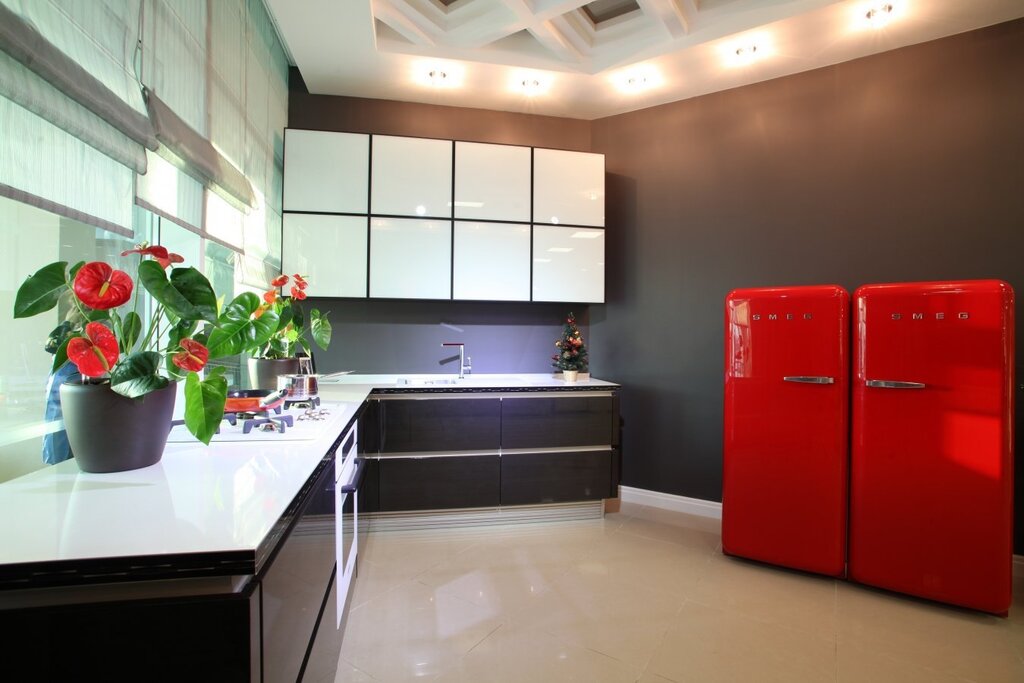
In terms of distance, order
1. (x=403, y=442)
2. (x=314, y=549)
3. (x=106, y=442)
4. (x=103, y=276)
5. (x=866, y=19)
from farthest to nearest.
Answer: (x=403, y=442) < (x=866, y=19) < (x=314, y=549) < (x=106, y=442) < (x=103, y=276)

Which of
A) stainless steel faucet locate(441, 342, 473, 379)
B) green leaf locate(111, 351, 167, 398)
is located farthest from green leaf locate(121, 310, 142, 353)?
stainless steel faucet locate(441, 342, 473, 379)

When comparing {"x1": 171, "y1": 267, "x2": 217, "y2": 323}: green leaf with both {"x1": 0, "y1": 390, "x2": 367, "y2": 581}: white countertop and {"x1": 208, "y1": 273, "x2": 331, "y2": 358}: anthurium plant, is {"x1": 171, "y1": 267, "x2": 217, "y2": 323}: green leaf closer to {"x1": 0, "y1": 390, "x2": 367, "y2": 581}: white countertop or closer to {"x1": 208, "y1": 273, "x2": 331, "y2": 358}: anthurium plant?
{"x1": 208, "y1": 273, "x2": 331, "y2": 358}: anthurium plant

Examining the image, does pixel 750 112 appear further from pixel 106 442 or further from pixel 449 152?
pixel 106 442

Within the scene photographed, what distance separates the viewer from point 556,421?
3.11 m

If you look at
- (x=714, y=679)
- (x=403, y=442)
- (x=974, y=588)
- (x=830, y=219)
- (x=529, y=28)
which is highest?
(x=529, y=28)

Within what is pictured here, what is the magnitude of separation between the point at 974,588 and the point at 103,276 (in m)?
3.45

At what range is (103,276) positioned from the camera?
900mm

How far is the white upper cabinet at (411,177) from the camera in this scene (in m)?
3.18

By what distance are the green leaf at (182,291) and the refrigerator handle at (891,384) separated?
2.84 metres

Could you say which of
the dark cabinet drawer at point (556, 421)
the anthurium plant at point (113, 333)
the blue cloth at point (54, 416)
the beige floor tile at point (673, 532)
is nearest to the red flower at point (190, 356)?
the anthurium plant at point (113, 333)

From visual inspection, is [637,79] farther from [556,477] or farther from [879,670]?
[879,670]

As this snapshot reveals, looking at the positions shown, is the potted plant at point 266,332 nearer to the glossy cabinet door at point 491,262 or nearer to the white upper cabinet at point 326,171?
the white upper cabinet at point 326,171

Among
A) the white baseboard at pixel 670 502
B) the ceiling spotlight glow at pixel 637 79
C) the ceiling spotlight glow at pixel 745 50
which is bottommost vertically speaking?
the white baseboard at pixel 670 502

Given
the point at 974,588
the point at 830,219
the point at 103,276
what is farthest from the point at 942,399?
the point at 103,276
